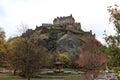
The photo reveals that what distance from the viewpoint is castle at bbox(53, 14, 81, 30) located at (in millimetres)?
160875

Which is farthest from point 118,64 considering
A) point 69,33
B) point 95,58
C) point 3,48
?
point 69,33

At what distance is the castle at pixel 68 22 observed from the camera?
160875 mm

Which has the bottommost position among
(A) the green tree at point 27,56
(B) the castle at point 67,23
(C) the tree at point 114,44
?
(C) the tree at point 114,44

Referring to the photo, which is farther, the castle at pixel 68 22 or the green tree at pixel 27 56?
the castle at pixel 68 22

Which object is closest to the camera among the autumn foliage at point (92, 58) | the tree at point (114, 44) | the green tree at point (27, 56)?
the tree at point (114, 44)

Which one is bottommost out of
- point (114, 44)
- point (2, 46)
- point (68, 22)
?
point (114, 44)

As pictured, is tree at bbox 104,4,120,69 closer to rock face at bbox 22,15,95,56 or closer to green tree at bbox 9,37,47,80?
green tree at bbox 9,37,47,80

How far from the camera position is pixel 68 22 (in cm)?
16538

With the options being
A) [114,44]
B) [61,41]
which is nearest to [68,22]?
[61,41]

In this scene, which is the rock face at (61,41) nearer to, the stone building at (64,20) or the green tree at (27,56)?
the stone building at (64,20)

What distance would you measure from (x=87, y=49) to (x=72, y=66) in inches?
797

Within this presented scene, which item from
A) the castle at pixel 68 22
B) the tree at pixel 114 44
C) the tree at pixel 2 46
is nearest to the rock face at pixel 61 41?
the tree at pixel 2 46

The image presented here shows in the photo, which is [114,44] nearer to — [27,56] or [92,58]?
[27,56]

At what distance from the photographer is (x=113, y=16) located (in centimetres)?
1361
